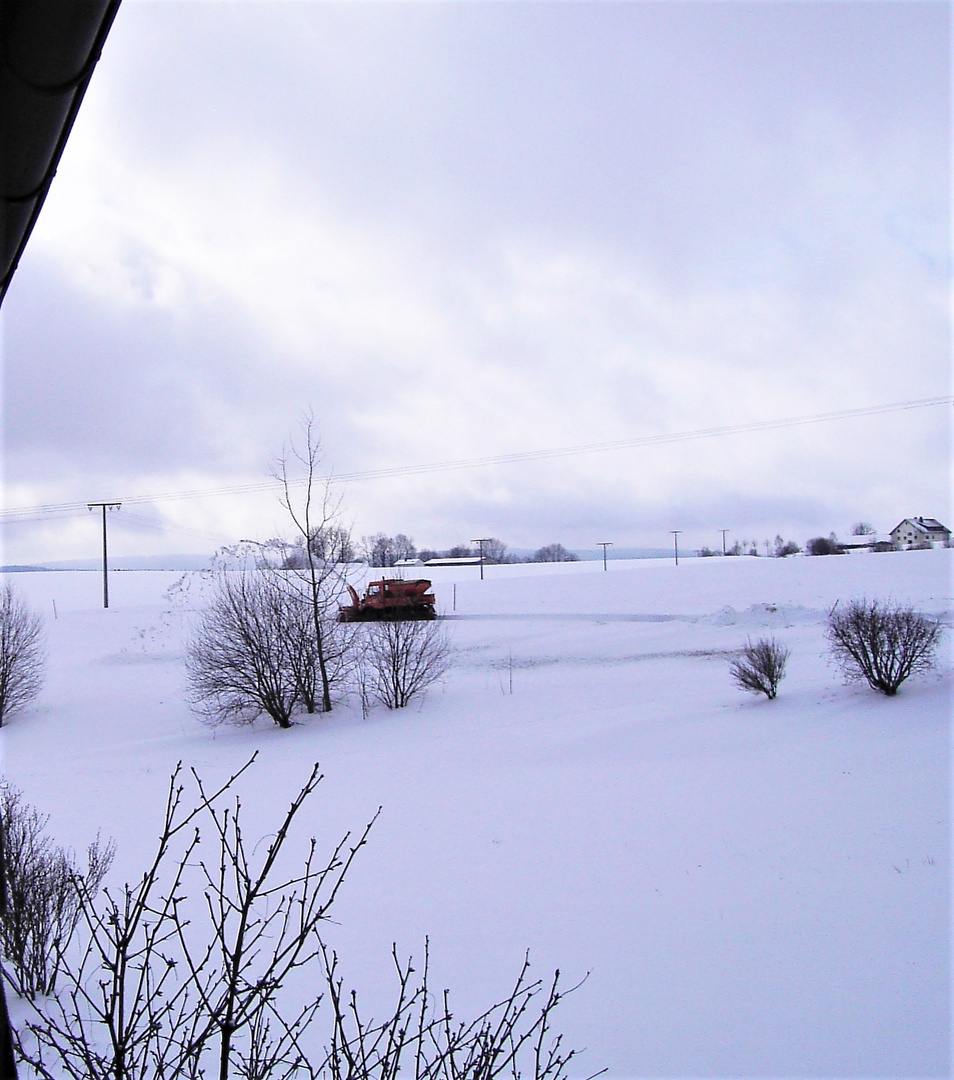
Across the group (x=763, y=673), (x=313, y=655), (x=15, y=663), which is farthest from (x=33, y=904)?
(x=15, y=663)

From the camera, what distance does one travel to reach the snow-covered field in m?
4.12

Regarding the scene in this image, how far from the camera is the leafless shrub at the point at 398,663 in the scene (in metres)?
16.1

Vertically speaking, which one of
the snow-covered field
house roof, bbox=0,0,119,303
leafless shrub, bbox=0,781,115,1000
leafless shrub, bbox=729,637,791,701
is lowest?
the snow-covered field

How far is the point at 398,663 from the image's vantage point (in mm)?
16094

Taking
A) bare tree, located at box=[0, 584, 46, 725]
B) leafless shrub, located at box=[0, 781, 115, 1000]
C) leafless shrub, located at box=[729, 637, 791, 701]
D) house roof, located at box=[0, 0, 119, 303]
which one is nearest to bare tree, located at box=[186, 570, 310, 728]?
bare tree, located at box=[0, 584, 46, 725]

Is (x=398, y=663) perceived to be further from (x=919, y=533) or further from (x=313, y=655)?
(x=919, y=533)

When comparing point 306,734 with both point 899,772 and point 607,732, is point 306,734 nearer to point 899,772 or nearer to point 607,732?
point 607,732

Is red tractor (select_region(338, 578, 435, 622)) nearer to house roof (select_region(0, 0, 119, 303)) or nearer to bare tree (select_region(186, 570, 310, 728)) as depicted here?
bare tree (select_region(186, 570, 310, 728))

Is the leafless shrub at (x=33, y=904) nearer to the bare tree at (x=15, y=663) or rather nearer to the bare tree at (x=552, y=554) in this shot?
the bare tree at (x=15, y=663)

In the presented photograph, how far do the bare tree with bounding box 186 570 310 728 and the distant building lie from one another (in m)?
56.1

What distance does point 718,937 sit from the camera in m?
5.00

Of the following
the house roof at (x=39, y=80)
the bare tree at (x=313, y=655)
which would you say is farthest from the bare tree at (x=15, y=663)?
the house roof at (x=39, y=80)

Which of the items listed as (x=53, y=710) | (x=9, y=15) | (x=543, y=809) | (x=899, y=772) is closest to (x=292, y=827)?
(x=543, y=809)

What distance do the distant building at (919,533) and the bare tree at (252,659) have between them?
56.1 metres
